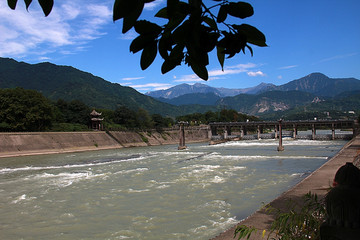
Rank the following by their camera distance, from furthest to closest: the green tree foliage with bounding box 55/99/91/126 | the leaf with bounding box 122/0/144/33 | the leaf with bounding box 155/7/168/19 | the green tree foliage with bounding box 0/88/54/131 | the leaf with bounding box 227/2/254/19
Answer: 1. the green tree foliage with bounding box 55/99/91/126
2. the green tree foliage with bounding box 0/88/54/131
3. the leaf with bounding box 155/7/168/19
4. the leaf with bounding box 227/2/254/19
5. the leaf with bounding box 122/0/144/33

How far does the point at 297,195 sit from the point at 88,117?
231ft

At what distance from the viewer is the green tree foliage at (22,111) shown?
50.1 meters

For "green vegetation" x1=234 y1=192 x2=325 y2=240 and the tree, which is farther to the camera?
"green vegetation" x1=234 y1=192 x2=325 y2=240

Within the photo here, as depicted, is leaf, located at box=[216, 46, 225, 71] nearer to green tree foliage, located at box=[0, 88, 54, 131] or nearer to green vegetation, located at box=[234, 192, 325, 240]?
green vegetation, located at box=[234, 192, 325, 240]

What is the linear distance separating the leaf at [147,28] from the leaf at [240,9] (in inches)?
13.8

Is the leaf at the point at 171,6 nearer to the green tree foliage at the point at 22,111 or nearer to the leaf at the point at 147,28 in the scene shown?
the leaf at the point at 147,28

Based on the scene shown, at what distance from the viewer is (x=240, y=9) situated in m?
1.41

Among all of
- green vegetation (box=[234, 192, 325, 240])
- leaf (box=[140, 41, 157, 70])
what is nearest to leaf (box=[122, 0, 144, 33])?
leaf (box=[140, 41, 157, 70])

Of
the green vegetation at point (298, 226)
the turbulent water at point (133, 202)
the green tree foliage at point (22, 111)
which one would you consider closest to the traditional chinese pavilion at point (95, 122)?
the green tree foliage at point (22, 111)

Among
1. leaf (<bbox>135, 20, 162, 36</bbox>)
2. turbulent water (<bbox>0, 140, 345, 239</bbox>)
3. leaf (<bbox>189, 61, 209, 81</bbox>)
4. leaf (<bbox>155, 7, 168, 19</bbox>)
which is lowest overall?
turbulent water (<bbox>0, 140, 345, 239</bbox>)

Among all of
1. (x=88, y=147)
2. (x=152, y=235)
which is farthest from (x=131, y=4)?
(x=88, y=147)

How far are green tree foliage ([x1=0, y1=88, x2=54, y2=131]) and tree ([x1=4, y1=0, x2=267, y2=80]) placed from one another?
54337 millimetres

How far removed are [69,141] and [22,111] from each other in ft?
30.1

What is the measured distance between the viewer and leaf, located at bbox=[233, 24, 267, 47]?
145cm
